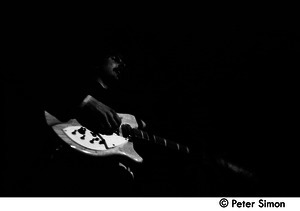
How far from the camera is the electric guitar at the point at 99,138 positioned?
136cm

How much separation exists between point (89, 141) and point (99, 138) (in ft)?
0.27

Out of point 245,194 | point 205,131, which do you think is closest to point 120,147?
point 205,131

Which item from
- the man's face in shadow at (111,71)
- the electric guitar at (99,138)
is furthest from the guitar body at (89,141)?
the man's face in shadow at (111,71)

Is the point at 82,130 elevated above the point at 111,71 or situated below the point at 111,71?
below

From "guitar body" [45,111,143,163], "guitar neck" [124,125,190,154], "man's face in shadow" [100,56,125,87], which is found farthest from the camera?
"man's face in shadow" [100,56,125,87]

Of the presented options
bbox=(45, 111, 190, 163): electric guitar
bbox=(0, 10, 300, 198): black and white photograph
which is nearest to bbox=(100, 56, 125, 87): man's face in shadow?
bbox=(0, 10, 300, 198): black and white photograph

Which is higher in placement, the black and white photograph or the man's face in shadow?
the man's face in shadow

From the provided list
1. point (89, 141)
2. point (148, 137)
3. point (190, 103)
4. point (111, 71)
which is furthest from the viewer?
point (190, 103)

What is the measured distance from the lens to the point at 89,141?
55.9 inches

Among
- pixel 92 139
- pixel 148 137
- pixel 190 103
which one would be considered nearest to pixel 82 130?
pixel 92 139

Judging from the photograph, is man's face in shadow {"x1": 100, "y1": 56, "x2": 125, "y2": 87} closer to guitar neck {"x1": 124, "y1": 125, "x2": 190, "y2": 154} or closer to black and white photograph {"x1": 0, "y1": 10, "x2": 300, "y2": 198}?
black and white photograph {"x1": 0, "y1": 10, "x2": 300, "y2": 198}

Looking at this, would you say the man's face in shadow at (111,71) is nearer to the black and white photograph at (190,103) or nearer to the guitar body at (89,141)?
the black and white photograph at (190,103)

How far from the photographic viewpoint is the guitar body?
1.35m

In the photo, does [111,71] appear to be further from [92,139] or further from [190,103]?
[190,103]
